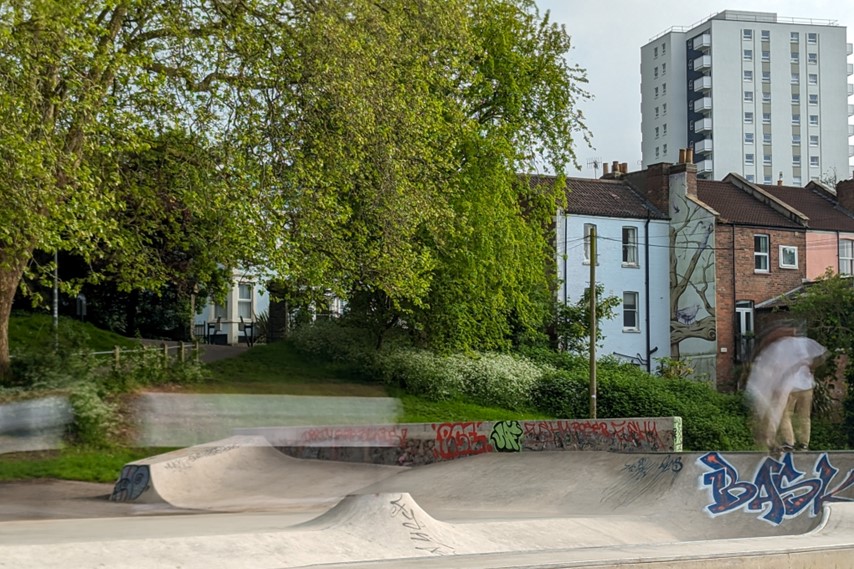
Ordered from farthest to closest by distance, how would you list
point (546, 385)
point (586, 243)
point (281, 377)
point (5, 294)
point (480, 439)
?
point (586, 243) → point (546, 385) → point (281, 377) → point (480, 439) → point (5, 294)

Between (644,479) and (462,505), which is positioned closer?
(644,479)

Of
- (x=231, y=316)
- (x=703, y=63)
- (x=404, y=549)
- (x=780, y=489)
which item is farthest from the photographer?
(x=703, y=63)

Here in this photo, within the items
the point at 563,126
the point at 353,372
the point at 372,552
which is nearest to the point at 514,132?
the point at 563,126

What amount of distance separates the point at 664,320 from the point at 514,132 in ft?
60.0

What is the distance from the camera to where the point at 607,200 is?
47.5 m

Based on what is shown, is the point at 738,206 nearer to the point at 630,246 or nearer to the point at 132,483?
the point at 630,246

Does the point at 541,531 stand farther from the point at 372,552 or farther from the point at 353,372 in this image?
the point at 353,372

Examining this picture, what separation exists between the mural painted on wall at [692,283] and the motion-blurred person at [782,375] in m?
35.6

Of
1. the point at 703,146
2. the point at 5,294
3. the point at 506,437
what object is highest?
the point at 703,146

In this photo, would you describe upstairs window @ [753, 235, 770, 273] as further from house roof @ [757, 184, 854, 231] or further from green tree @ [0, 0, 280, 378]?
green tree @ [0, 0, 280, 378]

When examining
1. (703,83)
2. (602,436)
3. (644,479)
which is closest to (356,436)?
(602,436)

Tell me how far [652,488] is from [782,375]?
4859 millimetres

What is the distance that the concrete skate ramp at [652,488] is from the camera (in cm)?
1292

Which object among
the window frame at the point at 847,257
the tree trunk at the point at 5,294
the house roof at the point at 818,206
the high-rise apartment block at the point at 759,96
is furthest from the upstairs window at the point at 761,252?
the high-rise apartment block at the point at 759,96
